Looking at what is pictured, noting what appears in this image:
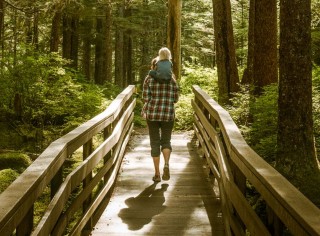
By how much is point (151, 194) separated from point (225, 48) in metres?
6.96

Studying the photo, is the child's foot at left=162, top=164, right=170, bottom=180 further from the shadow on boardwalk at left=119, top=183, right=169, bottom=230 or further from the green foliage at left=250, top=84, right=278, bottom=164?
the green foliage at left=250, top=84, right=278, bottom=164

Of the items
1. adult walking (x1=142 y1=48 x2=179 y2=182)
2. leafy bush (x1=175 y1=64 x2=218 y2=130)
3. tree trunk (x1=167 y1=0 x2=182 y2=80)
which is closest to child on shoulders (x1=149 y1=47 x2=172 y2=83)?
adult walking (x1=142 y1=48 x2=179 y2=182)

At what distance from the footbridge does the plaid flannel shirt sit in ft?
1.90

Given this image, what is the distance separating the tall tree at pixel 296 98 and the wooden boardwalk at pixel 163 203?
1.26 m

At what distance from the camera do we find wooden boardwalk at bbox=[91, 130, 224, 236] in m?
5.46

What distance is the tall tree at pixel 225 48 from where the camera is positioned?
41.2 ft

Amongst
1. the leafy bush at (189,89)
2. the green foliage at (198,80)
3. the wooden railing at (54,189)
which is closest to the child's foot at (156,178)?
the wooden railing at (54,189)

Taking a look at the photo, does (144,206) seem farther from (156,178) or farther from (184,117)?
(184,117)

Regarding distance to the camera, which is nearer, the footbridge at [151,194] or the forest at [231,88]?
the footbridge at [151,194]

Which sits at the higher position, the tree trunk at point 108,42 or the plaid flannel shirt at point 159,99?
the tree trunk at point 108,42

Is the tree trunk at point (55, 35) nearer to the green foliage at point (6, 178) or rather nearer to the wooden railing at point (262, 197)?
the green foliage at point (6, 178)

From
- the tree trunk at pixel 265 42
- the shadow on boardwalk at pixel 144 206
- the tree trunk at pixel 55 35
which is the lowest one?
the shadow on boardwalk at pixel 144 206

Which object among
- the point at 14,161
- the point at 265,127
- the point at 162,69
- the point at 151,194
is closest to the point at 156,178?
the point at 151,194

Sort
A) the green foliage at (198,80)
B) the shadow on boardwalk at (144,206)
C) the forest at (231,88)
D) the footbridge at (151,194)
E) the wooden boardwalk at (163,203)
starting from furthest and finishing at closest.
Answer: the green foliage at (198,80), the forest at (231,88), the shadow on boardwalk at (144,206), the wooden boardwalk at (163,203), the footbridge at (151,194)
